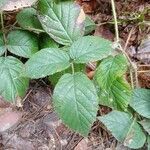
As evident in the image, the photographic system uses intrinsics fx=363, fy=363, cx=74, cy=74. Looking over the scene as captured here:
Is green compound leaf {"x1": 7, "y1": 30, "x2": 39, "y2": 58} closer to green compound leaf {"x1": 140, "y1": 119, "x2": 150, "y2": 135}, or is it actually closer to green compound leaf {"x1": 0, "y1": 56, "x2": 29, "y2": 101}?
green compound leaf {"x1": 0, "y1": 56, "x2": 29, "y2": 101}

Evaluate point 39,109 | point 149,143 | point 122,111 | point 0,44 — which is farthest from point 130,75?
point 0,44

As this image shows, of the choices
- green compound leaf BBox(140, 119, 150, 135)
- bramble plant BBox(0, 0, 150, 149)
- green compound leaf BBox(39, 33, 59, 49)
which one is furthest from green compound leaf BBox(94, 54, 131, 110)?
green compound leaf BBox(39, 33, 59, 49)

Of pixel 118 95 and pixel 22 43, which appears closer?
pixel 118 95

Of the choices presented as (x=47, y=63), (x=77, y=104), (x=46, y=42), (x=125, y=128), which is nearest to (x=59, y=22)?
(x=46, y=42)

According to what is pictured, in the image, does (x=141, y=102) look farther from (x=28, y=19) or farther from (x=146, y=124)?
(x=28, y=19)

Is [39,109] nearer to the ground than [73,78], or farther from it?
nearer to the ground

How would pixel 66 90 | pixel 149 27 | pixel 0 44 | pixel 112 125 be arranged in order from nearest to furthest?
pixel 66 90, pixel 112 125, pixel 0 44, pixel 149 27


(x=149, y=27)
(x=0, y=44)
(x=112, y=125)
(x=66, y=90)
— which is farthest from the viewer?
(x=149, y=27)

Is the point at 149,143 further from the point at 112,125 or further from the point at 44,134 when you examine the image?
the point at 44,134
